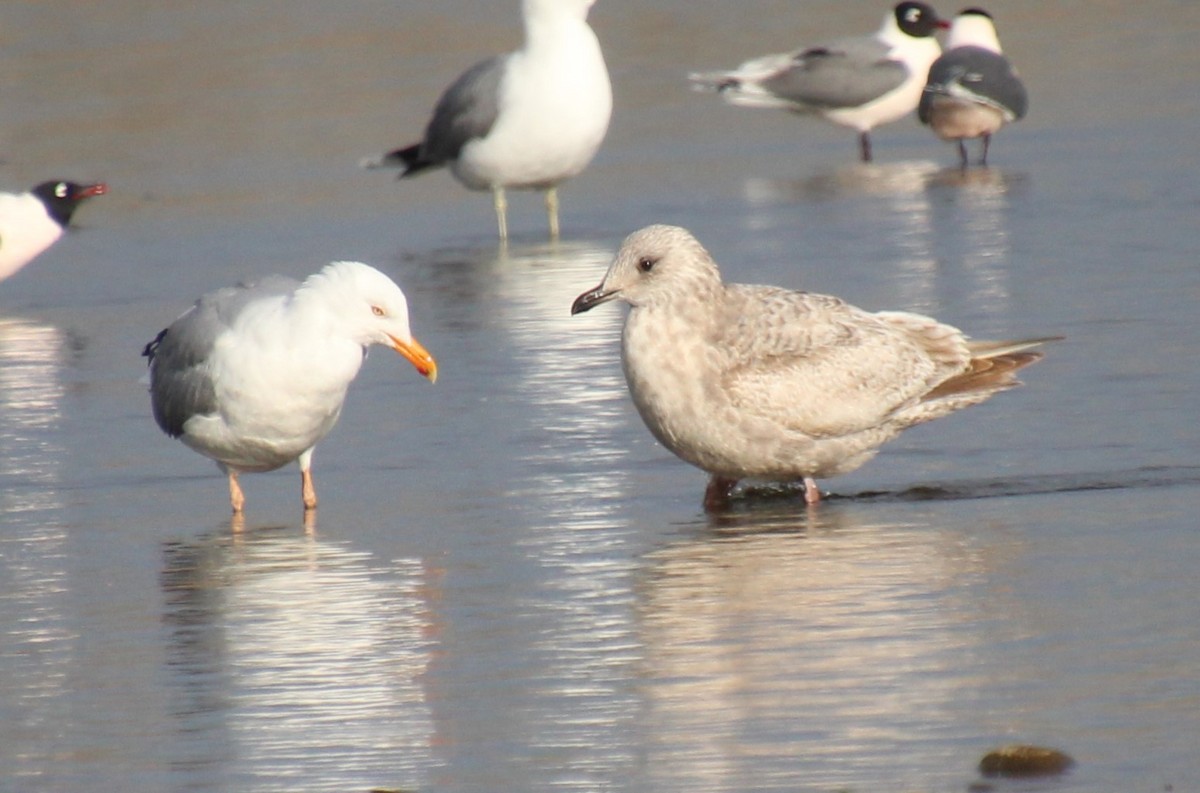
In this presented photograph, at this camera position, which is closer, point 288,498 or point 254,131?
point 288,498

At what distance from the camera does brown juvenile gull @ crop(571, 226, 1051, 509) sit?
8.34 m

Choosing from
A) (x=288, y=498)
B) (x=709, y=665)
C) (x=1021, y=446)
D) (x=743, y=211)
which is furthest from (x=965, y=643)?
(x=743, y=211)

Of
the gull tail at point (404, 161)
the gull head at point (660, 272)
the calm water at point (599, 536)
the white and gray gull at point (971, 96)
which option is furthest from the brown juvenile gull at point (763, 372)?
the white and gray gull at point (971, 96)

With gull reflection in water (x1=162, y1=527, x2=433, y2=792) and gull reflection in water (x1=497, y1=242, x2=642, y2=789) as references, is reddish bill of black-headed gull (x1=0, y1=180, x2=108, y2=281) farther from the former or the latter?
gull reflection in water (x1=162, y1=527, x2=433, y2=792)

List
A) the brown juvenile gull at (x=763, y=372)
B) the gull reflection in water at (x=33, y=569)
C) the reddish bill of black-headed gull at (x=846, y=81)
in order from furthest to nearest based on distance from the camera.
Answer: the reddish bill of black-headed gull at (x=846, y=81) < the brown juvenile gull at (x=763, y=372) < the gull reflection in water at (x=33, y=569)

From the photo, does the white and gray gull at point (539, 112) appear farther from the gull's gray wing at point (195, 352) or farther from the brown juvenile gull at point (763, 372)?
the brown juvenile gull at point (763, 372)

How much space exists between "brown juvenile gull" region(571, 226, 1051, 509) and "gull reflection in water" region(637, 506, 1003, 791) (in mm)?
280

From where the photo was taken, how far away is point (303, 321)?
855 centimetres

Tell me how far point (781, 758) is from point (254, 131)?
17.1 metres

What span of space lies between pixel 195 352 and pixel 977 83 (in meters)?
11.0

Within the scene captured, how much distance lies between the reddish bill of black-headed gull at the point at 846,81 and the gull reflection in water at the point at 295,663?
492 inches

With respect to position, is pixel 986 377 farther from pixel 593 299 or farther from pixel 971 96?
pixel 971 96

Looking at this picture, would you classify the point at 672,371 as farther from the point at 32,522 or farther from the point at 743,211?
the point at 743,211

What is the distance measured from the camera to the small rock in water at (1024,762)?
5.32m
